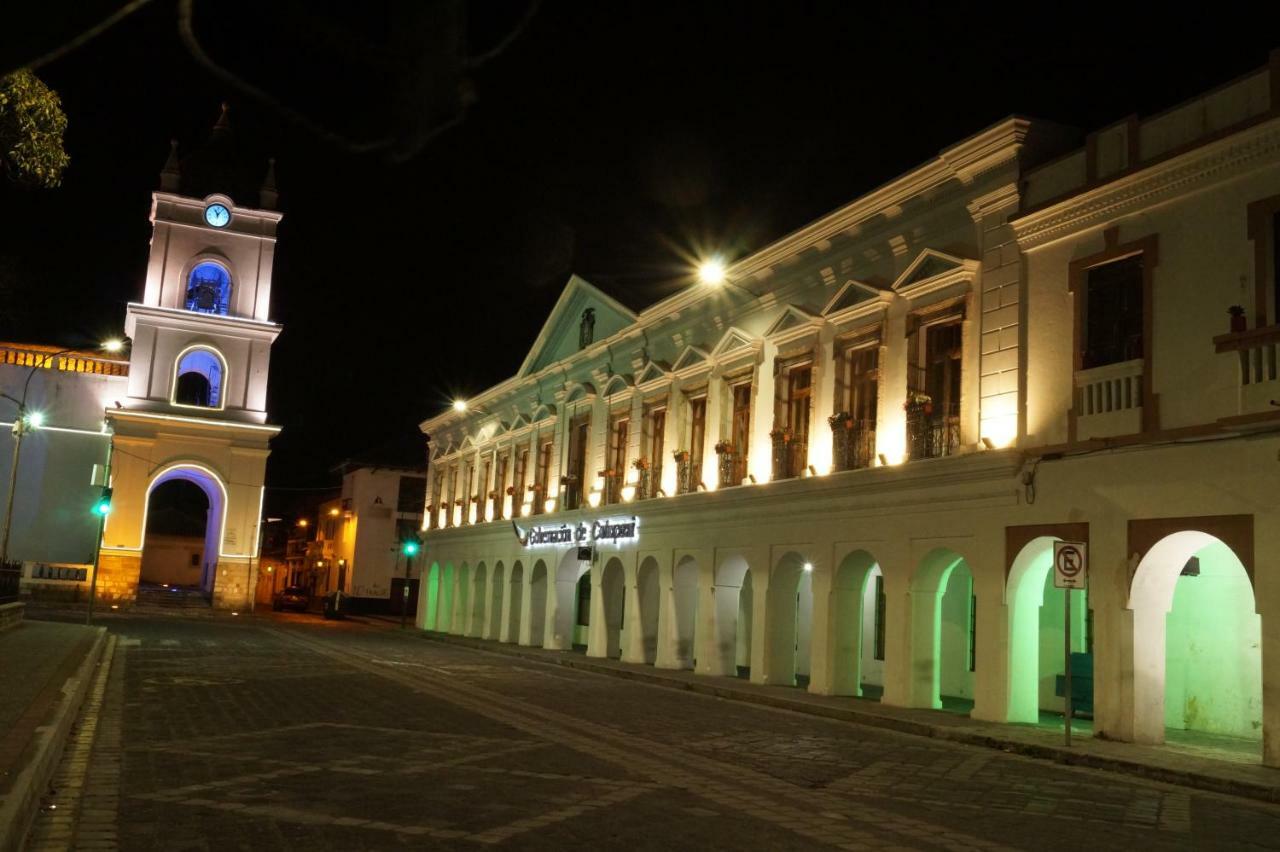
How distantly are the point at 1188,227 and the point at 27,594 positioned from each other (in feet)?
150

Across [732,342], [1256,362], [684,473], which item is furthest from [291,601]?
[1256,362]

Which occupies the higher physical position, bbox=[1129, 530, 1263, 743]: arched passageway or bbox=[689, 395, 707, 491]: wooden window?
bbox=[689, 395, 707, 491]: wooden window

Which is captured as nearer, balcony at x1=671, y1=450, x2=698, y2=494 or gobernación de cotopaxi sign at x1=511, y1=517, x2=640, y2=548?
balcony at x1=671, y1=450, x2=698, y2=494

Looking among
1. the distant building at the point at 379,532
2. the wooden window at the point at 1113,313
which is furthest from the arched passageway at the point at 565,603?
the distant building at the point at 379,532

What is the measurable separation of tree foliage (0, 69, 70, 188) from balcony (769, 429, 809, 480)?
50.5ft

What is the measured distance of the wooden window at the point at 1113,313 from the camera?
15.6m

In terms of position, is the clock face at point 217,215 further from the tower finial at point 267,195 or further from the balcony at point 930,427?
the balcony at point 930,427

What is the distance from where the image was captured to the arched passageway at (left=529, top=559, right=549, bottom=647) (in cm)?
3566

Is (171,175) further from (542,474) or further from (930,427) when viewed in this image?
(930,427)

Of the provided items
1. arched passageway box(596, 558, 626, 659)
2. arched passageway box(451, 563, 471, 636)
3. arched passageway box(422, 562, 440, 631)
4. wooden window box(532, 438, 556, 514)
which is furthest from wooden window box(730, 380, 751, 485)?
arched passageway box(422, 562, 440, 631)

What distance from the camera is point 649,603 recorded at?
1134 inches

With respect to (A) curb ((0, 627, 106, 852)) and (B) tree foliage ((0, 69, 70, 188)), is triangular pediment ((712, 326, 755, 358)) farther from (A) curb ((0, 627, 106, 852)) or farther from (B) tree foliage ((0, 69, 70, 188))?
(B) tree foliage ((0, 69, 70, 188))

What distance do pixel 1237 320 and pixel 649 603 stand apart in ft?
57.6

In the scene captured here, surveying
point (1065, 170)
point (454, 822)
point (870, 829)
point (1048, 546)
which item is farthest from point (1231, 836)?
point (1065, 170)
